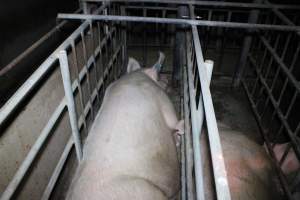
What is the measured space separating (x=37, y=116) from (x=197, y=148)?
5.08ft

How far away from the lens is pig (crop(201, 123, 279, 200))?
2041 mm

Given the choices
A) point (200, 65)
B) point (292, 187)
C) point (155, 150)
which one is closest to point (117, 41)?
point (155, 150)

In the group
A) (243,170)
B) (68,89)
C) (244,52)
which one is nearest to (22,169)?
(68,89)

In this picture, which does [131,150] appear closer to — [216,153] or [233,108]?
[216,153]

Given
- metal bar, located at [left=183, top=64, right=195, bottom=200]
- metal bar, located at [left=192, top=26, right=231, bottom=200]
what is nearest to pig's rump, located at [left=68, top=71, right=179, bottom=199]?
metal bar, located at [left=183, top=64, right=195, bottom=200]

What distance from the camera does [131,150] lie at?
204cm

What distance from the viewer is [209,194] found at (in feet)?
6.51

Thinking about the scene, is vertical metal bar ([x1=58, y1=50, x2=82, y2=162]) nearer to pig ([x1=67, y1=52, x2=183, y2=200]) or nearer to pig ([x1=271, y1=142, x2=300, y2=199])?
pig ([x1=67, y1=52, x2=183, y2=200])

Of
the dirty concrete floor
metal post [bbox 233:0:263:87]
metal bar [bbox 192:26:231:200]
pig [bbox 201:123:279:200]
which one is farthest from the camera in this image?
metal post [bbox 233:0:263:87]

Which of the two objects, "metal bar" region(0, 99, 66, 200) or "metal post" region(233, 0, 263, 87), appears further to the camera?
"metal post" region(233, 0, 263, 87)

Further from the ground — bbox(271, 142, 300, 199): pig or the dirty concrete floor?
bbox(271, 142, 300, 199): pig

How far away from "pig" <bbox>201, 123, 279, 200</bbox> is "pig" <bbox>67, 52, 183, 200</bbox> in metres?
0.32

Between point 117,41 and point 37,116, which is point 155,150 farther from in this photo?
point 117,41

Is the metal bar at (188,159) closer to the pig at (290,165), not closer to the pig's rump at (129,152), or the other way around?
the pig's rump at (129,152)
